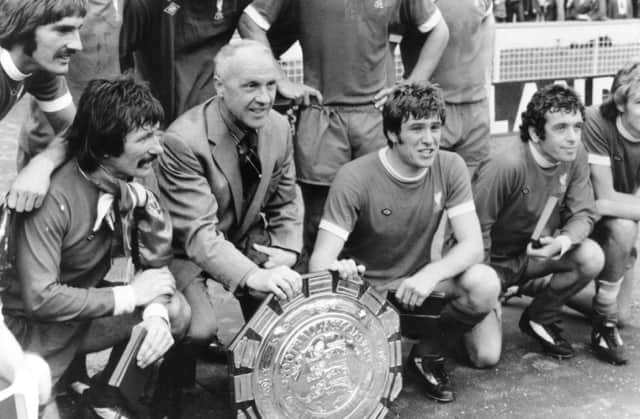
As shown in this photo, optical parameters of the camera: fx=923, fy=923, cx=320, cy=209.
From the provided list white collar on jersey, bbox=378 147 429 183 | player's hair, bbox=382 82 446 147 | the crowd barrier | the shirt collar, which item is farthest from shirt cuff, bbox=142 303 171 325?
the crowd barrier

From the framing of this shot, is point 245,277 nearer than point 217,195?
Yes

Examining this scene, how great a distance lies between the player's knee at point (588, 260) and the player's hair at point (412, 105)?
3.27 ft

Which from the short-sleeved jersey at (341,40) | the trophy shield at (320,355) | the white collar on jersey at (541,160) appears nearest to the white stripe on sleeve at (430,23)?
the short-sleeved jersey at (341,40)

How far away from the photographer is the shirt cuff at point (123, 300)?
331 centimetres

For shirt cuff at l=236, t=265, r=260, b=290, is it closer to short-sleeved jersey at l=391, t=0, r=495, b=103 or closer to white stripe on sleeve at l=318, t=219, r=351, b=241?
white stripe on sleeve at l=318, t=219, r=351, b=241

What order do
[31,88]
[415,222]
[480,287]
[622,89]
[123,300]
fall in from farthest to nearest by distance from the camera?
[622,89]
[415,222]
[480,287]
[31,88]
[123,300]

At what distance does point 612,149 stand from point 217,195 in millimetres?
2198

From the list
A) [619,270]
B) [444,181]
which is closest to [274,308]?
[444,181]

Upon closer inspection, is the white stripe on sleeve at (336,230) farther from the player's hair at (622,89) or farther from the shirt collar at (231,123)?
the player's hair at (622,89)

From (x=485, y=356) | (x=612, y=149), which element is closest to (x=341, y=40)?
(x=612, y=149)

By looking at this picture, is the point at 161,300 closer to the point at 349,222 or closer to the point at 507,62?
the point at 349,222

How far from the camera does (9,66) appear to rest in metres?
3.41

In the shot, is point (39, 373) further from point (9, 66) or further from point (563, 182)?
point (563, 182)

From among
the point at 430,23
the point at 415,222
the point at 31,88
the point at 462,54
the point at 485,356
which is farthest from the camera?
the point at 462,54
